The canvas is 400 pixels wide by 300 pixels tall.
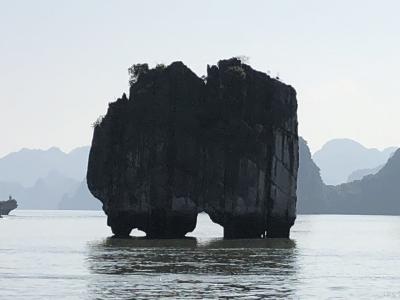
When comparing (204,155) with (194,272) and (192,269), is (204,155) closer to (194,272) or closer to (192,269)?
(192,269)

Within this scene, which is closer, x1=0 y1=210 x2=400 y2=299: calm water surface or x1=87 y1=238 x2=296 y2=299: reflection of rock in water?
x1=0 y1=210 x2=400 y2=299: calm water surface

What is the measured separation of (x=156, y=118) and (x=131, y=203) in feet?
35.9

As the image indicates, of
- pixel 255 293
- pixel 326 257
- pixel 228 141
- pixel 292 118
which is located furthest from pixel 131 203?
pixel 255 293

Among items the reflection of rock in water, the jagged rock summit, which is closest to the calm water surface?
the reflection of rock in water

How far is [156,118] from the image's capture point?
11281cm

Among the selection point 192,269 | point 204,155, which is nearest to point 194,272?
point 192,269

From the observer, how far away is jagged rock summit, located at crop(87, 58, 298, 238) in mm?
109812

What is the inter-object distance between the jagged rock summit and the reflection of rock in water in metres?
9.74

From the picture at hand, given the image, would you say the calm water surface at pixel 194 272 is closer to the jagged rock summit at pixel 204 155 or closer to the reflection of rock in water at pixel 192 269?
the reflection of rock in water at pixel 192 269

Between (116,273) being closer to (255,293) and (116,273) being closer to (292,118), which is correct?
(255,293)

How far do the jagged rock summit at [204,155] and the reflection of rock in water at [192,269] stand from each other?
9.74m

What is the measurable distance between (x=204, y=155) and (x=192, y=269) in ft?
157

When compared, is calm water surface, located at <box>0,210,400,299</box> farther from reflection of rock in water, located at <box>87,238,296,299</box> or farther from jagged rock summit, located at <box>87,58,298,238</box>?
jagged rock summit, located at <box>87,58,298,238</box>

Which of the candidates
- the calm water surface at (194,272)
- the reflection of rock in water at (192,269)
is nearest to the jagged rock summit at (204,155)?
the reflection of rock in water at (192,269)
